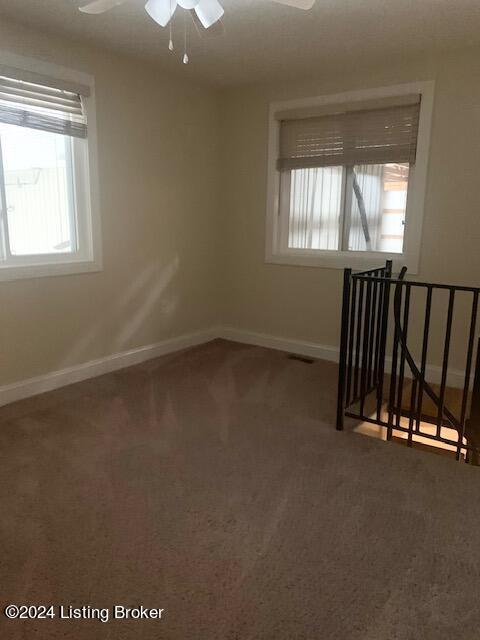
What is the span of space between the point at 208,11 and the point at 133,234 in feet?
6.64

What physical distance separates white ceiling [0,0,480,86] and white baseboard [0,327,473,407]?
2.31 meters

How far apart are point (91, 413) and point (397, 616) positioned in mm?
2169

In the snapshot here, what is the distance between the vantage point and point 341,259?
4.08 m

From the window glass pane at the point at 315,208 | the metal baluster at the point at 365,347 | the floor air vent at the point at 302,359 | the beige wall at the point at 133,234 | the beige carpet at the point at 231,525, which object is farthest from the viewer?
the floor air vent at the point at 302,359

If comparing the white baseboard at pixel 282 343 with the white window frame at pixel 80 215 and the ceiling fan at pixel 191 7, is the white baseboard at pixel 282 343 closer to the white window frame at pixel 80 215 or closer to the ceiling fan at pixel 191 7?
the white window frame at pixel 80 215

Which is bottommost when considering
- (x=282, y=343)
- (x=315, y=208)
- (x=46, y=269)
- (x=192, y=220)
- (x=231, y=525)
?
(x=231, y=525)

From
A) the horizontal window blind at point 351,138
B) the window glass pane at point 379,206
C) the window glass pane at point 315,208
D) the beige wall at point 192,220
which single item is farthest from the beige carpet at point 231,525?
the horizontal window blind at point 351,138

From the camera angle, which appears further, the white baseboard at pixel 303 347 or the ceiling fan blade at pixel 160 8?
the white baseboard at pixel 303 347

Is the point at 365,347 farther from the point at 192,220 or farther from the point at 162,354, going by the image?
the point at 192,220

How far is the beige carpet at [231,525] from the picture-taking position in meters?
1.58

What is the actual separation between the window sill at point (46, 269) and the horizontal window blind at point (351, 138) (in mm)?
1916

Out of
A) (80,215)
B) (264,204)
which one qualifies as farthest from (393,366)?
(80,215)

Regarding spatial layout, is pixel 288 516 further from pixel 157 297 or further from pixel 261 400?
pixel 157 297

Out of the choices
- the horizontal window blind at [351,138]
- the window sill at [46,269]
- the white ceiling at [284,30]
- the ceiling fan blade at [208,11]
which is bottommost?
the window sill at [46,269]
